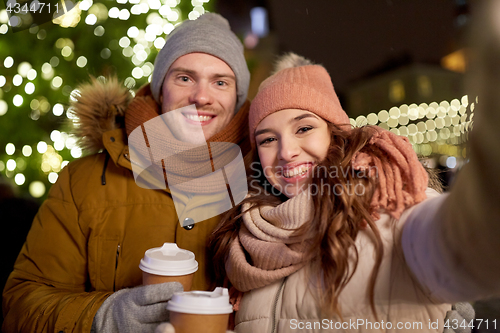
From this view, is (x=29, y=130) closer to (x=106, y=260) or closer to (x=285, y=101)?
(x=106, y=260)

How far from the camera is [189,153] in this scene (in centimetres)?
207

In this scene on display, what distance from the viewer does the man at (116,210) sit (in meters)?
1.67

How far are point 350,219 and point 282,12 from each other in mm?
9720

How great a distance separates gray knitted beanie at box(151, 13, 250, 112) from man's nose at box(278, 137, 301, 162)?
0.87m

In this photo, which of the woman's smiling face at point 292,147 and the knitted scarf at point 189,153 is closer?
the woman's smiling face at point 292,147

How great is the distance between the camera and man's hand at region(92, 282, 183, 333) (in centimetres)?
136

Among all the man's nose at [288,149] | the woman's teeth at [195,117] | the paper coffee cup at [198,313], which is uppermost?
the woman's teeth at [195,117]

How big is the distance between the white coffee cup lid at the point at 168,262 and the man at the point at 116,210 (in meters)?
0.14

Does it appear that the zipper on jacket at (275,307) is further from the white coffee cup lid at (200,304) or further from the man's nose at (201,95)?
the man's nose at (201,95)

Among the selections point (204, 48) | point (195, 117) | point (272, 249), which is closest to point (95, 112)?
point (195, 117)

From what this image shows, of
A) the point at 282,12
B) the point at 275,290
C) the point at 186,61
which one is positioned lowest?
the point at 275,290

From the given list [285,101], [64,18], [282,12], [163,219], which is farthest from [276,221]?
[282,12]

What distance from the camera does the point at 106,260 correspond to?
1.90m

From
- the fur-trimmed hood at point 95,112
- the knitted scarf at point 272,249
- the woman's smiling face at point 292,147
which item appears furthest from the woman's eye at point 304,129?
the fur-trimmed hood at point 95,112
